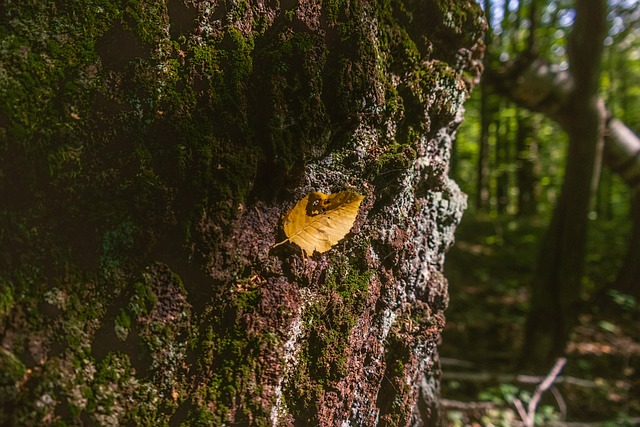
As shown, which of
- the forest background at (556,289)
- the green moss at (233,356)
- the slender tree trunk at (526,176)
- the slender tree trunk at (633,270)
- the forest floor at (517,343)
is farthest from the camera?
the slender tree trunk at (526,176)

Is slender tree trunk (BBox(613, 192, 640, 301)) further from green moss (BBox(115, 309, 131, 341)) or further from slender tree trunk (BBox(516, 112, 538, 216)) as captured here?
slender tree trunk (BBox(516, 112, 538, 216))

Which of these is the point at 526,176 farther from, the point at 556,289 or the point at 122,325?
the point at 122,325

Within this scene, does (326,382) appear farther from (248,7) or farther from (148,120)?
(248,7)

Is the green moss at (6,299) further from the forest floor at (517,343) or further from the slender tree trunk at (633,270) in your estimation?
the slender tree trunk at (633,270)

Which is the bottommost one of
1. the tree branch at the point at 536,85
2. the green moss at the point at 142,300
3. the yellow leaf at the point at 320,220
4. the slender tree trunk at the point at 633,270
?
the green moss at the point at 142,300

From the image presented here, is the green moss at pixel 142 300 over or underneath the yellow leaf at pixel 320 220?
underneath

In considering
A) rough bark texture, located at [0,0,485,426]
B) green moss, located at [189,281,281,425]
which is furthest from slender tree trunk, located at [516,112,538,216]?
green moss, located at [189,281,281,425]

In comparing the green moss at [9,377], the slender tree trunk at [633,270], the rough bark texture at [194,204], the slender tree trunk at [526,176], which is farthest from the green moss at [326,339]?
the slender tree trunk at [526,176]
